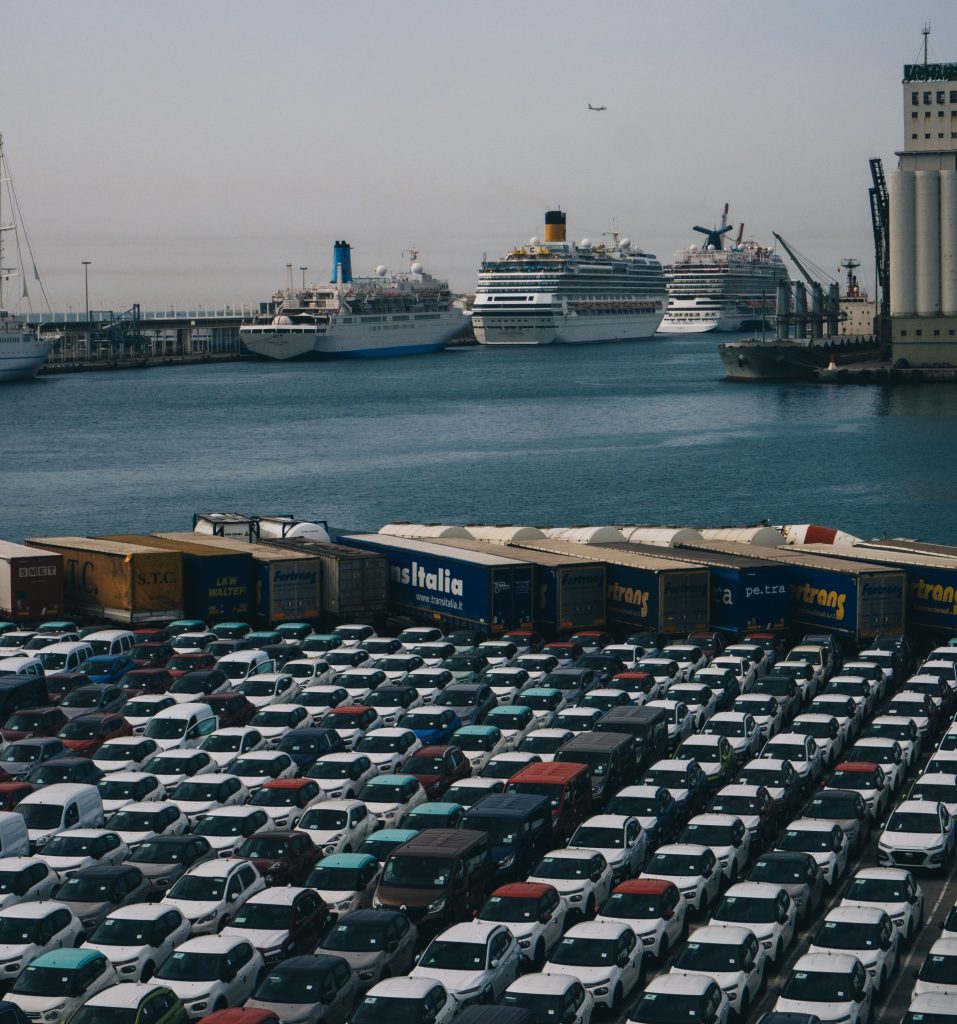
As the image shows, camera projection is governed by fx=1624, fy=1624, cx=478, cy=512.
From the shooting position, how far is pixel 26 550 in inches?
1326

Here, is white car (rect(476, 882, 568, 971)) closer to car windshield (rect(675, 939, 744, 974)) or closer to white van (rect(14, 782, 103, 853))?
car windshield (rect(675, 939, 744, 974))

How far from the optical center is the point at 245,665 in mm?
26297

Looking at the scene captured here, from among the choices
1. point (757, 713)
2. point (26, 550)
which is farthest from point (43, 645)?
point (757, 713)

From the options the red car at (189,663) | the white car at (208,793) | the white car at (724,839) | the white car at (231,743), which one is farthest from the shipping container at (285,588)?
the white car at (724,839)

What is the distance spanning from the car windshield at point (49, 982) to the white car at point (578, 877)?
15.4 ft

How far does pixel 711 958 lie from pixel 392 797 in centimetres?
580

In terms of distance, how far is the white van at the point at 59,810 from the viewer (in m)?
18.2

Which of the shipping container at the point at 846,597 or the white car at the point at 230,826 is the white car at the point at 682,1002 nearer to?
the white car at the point at 230,826

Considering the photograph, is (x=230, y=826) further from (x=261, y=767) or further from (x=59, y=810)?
(x=261, y=767)

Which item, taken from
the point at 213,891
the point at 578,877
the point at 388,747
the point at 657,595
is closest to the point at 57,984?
the point at 213,891

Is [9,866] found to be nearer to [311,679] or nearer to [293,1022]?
[293,1022]

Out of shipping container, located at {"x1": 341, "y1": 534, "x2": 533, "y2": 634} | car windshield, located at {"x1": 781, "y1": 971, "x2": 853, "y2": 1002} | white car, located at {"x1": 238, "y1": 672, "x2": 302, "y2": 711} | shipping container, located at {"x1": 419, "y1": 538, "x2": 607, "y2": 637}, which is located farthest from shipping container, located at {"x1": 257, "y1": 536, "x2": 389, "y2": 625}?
car windshield, located at {"x1": 781, "y1": 971, "x2": 853, "y2": 1002}

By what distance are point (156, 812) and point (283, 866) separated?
2.25 meters

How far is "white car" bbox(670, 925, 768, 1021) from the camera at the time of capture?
13.8m
